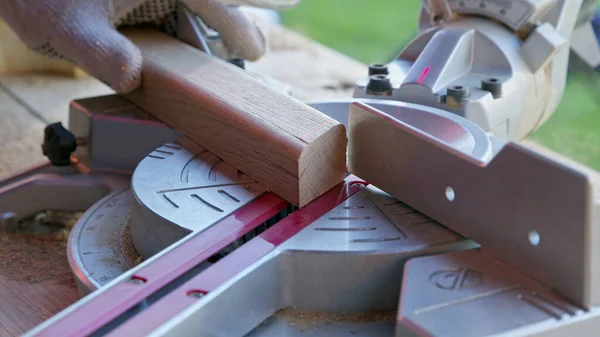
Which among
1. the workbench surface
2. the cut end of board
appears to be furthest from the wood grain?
the workbench surface

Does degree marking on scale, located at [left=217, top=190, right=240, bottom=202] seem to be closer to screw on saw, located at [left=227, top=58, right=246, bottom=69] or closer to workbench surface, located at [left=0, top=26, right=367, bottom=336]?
workbench surface, located at [left=0, top=26, right=367, bottom=336]

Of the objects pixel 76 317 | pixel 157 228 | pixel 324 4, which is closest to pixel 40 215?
pixel 157 228

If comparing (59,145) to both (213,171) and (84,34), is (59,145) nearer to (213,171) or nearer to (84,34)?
(84,34)

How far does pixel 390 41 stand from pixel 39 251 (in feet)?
5.62

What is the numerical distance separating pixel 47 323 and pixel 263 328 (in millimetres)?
197

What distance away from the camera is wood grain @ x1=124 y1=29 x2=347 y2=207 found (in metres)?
0.79

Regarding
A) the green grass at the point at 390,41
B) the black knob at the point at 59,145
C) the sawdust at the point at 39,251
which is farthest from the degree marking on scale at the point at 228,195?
the green grass at the point at 390,41

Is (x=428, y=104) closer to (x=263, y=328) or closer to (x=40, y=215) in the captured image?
(x=263, y=328)

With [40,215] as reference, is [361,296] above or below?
above

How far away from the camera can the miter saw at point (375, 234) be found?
2.05 ft

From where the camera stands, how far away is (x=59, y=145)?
3.45 feet

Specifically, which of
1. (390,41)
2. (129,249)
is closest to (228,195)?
(129,249)

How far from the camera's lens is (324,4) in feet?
9.22

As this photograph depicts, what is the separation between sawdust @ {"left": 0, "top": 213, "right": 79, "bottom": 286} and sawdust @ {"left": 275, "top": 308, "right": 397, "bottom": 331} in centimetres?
30
